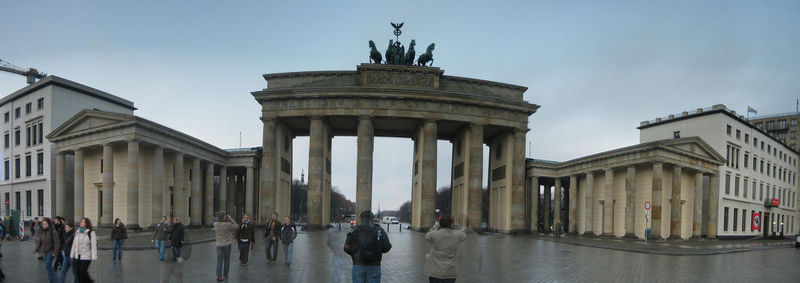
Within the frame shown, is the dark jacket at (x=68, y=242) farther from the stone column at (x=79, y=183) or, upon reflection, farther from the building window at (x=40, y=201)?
the building window at (x=40, y=201)

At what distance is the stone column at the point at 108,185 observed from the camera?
38438mm

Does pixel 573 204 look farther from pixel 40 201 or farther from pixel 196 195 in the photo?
pixel 40 201

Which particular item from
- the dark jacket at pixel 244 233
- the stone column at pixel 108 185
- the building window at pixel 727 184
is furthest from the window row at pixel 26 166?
the building window at pixel 727 184

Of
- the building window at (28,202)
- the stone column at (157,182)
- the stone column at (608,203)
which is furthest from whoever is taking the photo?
the building window at (28,202)

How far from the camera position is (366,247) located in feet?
27.5

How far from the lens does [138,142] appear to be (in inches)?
1485

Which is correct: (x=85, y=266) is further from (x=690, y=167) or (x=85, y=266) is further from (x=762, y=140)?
(x=762, y=140)

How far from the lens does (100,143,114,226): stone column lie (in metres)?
38.4

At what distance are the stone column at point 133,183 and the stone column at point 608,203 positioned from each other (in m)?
36.2

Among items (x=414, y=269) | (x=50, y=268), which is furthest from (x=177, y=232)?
(x=414, y=269)

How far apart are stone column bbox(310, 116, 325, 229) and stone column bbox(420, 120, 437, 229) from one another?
905 centimetres

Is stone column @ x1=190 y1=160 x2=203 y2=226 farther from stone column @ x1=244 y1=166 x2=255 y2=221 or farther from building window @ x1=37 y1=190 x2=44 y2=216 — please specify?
building window @ x1=37 y1=190 x2=44 y2=216

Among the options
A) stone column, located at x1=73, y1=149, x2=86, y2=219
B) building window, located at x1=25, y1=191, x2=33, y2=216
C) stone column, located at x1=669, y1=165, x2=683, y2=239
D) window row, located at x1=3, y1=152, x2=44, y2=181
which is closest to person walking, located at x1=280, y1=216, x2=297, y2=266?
stone column, located at x1=73, y1=149, x2=86, y2=219

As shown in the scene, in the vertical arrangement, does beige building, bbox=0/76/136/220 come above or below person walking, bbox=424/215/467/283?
above
